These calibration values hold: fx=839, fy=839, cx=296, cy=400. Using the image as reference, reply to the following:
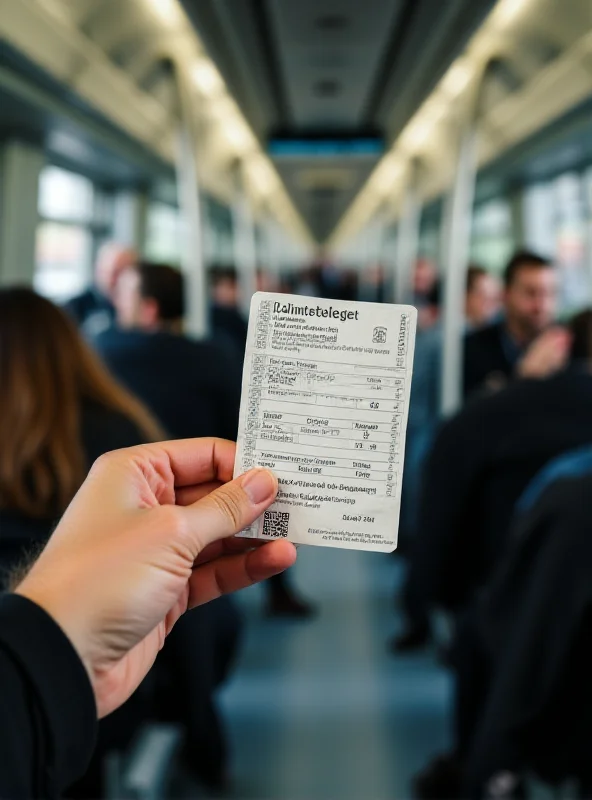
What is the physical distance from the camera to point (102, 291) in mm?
1814

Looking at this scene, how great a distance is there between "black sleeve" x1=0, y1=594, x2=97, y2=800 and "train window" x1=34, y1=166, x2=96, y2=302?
59 cm

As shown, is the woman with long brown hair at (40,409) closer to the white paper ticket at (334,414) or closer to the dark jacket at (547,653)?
the white paper ticket at (334,414)

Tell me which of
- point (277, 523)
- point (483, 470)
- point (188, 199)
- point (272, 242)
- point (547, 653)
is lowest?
point (547, 653)

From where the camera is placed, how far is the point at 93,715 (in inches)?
21.5

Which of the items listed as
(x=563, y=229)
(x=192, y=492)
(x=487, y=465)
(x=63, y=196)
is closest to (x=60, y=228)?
(x=63, y=196)

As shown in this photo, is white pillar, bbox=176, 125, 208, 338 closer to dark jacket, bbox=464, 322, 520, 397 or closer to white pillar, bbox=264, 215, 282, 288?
dark jacket, bbox=464, 322, 520, 397

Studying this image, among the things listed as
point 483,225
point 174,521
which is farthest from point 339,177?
point 174,521

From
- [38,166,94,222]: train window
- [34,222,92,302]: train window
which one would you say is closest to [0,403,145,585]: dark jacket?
[34,222,92,302]: train window

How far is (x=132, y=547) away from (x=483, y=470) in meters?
1.82

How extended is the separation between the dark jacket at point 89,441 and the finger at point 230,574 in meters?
0.19

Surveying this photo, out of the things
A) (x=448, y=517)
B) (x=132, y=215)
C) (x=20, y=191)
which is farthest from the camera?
(x=448, y=517)

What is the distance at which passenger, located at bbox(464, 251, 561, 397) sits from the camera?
3.11 m

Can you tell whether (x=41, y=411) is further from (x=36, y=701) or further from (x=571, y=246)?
(x=571, y=246)

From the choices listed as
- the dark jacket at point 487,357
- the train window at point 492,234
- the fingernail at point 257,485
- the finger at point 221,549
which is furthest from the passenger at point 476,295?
the fingernail at point 257,485
